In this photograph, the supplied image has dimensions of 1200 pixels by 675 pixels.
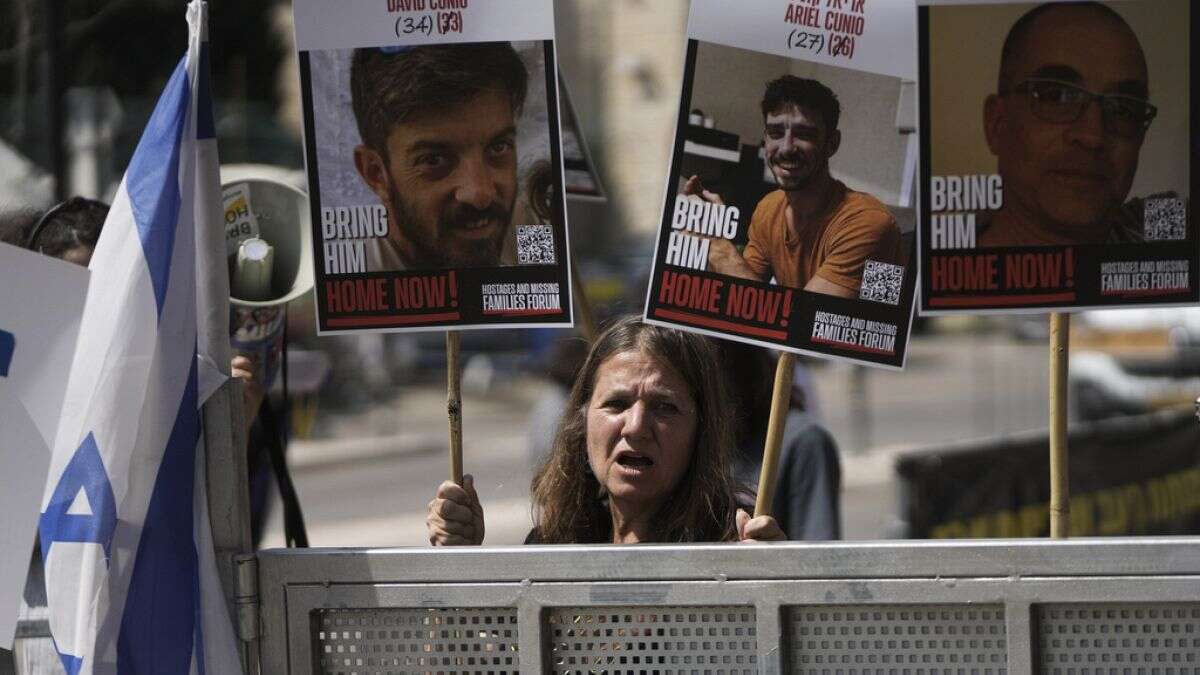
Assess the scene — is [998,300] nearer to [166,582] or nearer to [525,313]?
[525,313]

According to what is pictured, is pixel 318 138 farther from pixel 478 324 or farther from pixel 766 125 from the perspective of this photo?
pixel 766 125

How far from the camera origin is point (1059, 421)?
2555 mm

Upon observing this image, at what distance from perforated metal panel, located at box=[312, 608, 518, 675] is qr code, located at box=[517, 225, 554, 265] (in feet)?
2.01

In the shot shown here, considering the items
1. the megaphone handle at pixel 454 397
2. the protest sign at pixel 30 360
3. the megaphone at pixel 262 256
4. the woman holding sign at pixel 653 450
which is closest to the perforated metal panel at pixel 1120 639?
the woman holding sign at pixel 653 450

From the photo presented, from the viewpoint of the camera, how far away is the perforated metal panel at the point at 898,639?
234 centimetres

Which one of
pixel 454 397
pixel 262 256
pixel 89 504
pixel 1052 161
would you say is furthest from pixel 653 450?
pixel 262 256

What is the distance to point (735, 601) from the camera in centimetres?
239

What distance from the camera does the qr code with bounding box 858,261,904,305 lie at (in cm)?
259

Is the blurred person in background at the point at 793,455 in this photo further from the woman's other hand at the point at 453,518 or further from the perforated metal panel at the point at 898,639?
the perforated metal panel at the point at 898,639

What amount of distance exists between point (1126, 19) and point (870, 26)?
1.30ft

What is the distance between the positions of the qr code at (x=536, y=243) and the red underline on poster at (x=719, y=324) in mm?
217

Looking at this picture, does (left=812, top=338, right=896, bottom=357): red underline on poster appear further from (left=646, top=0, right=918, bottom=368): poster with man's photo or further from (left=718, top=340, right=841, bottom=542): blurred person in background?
(left=718, top=340, right=841, bottom=542): blurred person in background

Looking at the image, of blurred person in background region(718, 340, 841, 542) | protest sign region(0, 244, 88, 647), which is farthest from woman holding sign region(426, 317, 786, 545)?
blurred person in background region(718, 340, 841, 542)

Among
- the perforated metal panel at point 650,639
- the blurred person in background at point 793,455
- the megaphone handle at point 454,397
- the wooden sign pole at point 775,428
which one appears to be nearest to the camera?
the perforated metal panel at point 650,639
